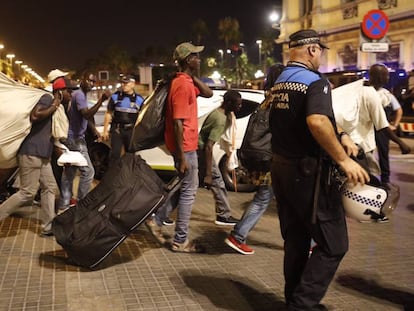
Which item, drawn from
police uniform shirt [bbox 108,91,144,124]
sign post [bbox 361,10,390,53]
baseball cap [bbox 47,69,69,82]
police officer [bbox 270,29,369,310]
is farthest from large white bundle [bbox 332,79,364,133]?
sign post [bbox 361,10,390,53]

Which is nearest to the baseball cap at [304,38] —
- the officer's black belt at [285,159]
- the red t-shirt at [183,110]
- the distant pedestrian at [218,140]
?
the officer's black belt at [285,159]

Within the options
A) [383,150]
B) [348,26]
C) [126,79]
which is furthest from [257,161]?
[348,26]

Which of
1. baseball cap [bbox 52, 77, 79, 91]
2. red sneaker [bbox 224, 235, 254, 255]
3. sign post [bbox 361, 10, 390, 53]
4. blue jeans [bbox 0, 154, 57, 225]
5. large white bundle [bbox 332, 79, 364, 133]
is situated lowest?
red sneaker [bbox 224, 235, 254, 255]

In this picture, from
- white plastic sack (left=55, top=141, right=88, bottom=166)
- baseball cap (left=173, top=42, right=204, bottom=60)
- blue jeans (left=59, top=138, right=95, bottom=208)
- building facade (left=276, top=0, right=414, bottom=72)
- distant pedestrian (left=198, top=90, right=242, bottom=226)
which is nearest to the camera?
baseball cap (left=173, top=42, right=204, bottom=60)

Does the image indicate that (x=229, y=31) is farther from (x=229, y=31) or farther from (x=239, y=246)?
(x=239, y=246)

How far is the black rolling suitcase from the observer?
4.54 meters

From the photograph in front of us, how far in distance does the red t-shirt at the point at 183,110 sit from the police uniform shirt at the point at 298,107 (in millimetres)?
1485

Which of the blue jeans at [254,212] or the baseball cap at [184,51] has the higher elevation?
the baseball cap at [184,51]

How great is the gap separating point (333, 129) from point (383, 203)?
622mm

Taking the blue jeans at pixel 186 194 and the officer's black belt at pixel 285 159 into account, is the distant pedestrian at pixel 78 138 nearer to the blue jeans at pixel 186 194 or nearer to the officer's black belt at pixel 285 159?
the blue jeans at pixel 186 194

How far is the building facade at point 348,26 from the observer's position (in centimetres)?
2925

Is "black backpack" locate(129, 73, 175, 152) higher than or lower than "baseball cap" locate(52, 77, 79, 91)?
lower

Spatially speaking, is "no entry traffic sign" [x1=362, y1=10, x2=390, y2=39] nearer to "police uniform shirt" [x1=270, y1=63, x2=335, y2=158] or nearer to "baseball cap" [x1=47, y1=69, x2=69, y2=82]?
"baseball cap" [x1=47, y1=69, x2=69, y2=82]

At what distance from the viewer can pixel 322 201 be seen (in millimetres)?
3312
